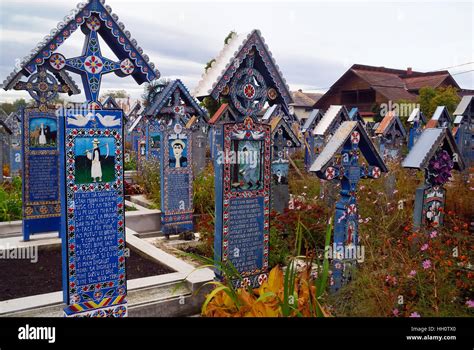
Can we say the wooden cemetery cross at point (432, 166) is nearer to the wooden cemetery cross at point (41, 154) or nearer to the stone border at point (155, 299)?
the stone border at point (155, 299)

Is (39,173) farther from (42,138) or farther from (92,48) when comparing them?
(92,48)

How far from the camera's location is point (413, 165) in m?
6.15

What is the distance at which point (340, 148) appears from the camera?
5465 millimetres

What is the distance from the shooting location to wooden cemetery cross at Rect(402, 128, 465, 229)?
6.25 meters

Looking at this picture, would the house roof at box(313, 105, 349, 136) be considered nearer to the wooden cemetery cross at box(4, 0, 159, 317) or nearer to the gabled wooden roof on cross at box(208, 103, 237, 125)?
the gabled wooden roof on cross at box(208, 103, 237, 125)

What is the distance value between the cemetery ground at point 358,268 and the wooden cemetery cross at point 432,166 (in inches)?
8.4

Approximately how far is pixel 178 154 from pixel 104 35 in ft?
12.4

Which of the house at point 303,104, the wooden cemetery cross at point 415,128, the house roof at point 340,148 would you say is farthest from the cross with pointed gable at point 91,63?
the house at point 303,104

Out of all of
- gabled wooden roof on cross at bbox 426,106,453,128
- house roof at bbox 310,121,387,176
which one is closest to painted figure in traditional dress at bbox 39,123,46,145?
house roof at bbox 310,121,387,176

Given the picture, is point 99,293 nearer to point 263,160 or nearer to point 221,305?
point 221,305

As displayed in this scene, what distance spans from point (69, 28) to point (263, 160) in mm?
2694
